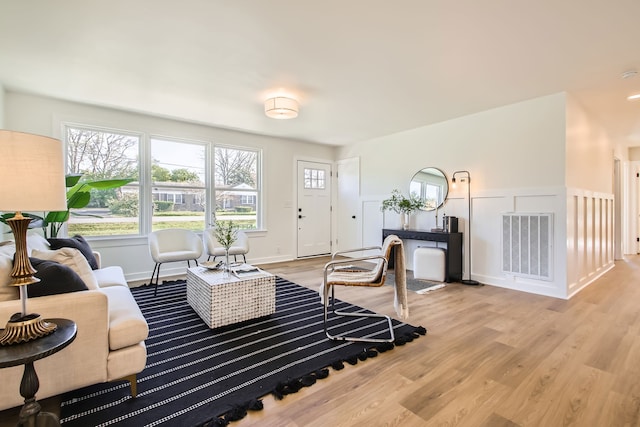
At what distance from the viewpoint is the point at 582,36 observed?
2252 millimetres

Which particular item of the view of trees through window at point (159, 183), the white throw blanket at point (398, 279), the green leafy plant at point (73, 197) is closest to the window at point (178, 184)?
the view of trees through window at point (159, 183)

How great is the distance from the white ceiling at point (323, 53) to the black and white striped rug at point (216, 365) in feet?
7.74

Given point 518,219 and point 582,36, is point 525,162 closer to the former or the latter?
point 518,219

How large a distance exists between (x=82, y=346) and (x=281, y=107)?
2.79 metres

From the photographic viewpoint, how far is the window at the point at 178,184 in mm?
4402

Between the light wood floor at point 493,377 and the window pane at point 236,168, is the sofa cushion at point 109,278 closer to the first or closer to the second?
the light wood floor at point 493,377

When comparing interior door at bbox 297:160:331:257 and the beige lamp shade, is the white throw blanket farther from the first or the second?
interior door at bbox 297:160:331:257

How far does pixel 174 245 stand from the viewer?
4.16 m

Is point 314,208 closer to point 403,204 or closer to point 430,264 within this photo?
point 403,204

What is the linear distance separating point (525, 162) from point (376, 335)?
2.93 meters

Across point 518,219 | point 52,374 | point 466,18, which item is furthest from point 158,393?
point 518,219

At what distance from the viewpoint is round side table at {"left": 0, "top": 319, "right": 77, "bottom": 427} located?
108cm

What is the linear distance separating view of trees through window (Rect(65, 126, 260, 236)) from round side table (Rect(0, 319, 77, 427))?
3.06 m

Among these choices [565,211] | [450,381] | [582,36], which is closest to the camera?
[450,381]
